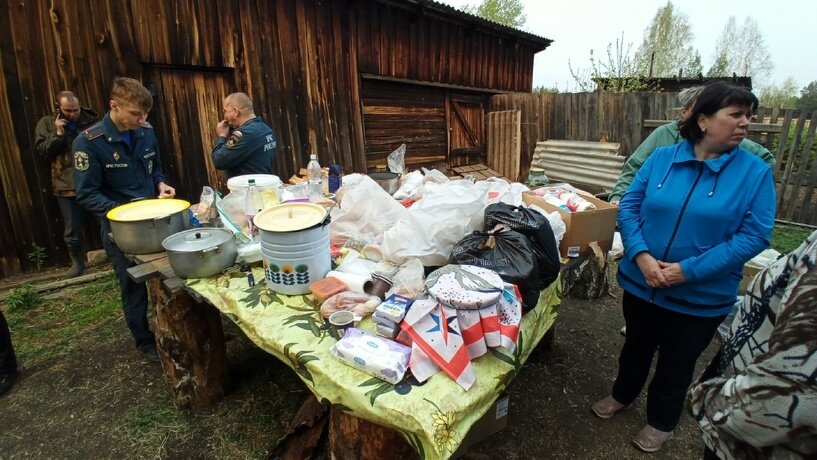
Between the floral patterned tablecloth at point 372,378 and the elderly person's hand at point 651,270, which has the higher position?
the elderly person's hand at point 651,270

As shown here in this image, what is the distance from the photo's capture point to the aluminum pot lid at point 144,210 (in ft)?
7.04

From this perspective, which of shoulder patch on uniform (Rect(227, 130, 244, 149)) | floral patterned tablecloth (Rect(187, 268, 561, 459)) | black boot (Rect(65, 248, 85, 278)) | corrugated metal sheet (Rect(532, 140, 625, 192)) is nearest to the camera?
floral patterned tablecloth (Rect(187, 268, 561, 459))

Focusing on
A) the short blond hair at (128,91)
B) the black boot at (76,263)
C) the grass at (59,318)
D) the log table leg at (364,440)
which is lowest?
the grass at (59,318)

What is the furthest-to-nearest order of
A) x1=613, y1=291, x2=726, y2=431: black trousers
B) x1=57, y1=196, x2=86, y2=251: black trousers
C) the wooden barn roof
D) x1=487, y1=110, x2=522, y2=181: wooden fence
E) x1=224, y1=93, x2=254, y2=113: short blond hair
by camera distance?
x1=487, y1=110, x2=522, y2=181: wooden fence → the wooden barn roof → x1=57, y1=196, x2=86, y2=251: black trousers → x1=224, y1=93, x2=254, y2=113: short blond hair → x1=613, y1=291, x2=726, y2=431: black trousers

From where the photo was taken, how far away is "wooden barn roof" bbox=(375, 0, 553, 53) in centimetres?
726

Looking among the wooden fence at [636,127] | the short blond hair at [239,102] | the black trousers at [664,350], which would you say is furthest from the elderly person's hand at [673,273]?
the wooden fence at [636,127]

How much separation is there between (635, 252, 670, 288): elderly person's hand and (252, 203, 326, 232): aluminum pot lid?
1634 mm

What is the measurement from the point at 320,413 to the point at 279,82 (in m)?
5.19

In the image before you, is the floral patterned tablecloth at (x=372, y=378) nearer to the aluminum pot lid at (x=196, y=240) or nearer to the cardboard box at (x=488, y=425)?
the aluminum pot lid at (x=196, y=240)

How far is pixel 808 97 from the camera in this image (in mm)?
32062

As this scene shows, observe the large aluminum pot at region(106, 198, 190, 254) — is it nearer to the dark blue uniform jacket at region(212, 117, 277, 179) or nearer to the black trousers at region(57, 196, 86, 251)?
the dark blue uniform jacket at region(212, 117, 277, 179)

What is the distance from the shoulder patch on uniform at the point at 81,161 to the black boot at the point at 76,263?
8.23 feet

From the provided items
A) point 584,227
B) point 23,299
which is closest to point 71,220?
point 23,299

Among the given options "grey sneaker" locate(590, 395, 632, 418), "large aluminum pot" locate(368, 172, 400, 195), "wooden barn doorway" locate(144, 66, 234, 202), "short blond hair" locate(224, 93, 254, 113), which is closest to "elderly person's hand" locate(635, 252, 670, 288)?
"grey sneaker" locate(590, 395, 632, 418)
